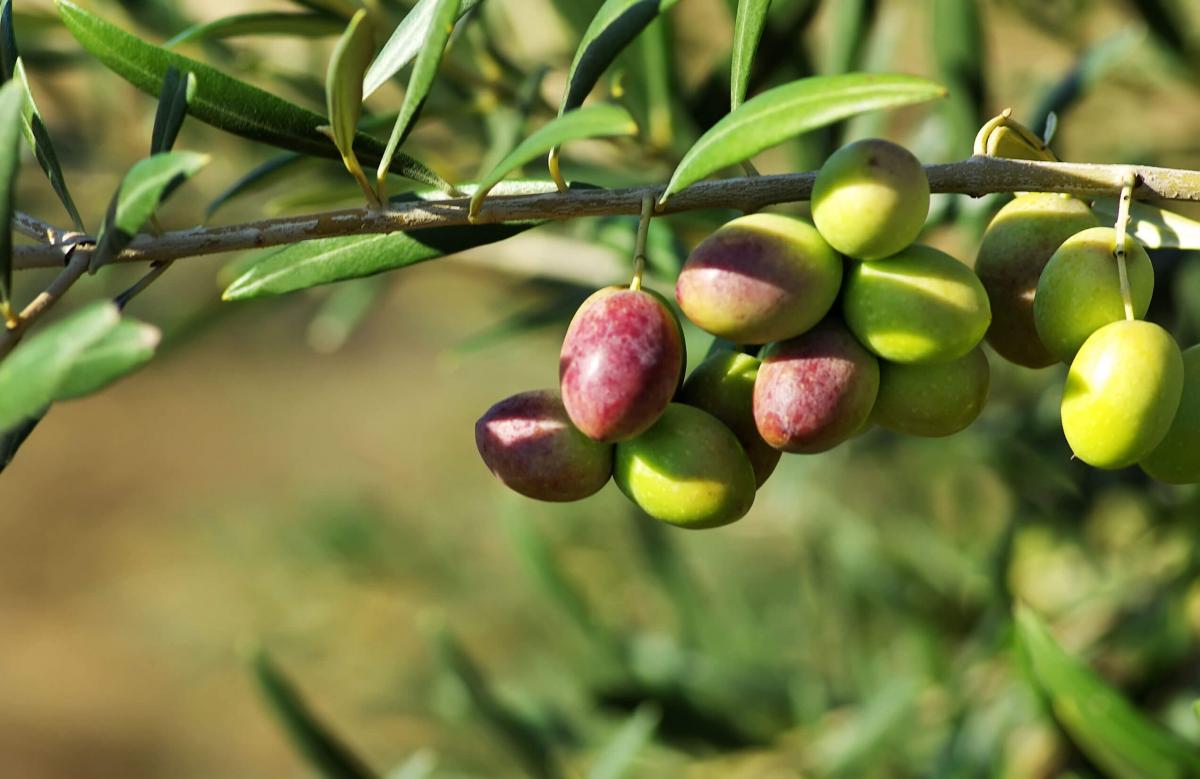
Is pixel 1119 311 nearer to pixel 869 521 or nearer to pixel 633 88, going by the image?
pixel 633 88

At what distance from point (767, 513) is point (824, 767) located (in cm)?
58

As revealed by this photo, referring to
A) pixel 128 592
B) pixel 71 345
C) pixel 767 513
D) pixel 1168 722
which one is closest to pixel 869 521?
pixel 767 513

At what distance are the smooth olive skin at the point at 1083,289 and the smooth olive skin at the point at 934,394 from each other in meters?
0.03

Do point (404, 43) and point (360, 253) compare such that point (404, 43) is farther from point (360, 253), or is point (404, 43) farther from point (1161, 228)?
point (1161, 228)

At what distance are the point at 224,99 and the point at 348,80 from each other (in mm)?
83

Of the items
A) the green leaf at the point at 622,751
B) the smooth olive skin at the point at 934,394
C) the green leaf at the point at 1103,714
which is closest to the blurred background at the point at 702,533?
the green leaf at the point at 622,751

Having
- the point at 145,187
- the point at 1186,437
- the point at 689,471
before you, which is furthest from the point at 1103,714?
the point at 145,187

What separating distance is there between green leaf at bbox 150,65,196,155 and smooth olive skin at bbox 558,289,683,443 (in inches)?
7.5

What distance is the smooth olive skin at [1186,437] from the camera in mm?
510

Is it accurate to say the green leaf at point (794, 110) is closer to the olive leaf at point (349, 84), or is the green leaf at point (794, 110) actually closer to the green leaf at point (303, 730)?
the olive leaf at point (349, 84)

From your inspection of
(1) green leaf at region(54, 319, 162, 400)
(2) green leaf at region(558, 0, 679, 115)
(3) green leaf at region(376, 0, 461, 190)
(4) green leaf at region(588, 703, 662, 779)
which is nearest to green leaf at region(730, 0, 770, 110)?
(2) green leaf at region(558, 0, 679, 115)

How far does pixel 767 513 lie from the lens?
5.45 ft

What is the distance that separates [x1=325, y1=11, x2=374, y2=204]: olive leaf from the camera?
1.55 feet

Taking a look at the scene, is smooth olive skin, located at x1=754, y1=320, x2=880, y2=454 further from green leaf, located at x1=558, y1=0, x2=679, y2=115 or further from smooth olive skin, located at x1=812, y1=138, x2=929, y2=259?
green leaf, located at x1=558, y1=0, x2=679, y2=115
